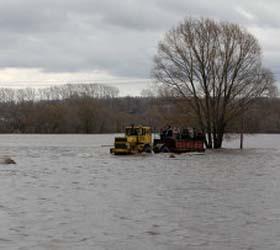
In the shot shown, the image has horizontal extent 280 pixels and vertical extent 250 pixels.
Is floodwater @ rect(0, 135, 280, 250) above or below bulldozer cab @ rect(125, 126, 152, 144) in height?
below

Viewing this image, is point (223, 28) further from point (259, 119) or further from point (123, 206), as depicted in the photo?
point (123, 206)

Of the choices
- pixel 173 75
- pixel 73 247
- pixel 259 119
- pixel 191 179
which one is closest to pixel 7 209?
pixel 73 247

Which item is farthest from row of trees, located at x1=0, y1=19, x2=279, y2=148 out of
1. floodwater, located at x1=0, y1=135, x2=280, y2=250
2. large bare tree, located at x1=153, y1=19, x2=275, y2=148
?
floodwater, located at x1=0, y1=135, x2=280, y2=250

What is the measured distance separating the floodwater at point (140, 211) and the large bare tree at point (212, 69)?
1335 inches

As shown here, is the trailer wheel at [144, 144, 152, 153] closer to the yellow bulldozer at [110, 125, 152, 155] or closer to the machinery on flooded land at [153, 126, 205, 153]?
the yellow bulldozer at [110, 125, 152, 155]

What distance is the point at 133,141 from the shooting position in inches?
2092

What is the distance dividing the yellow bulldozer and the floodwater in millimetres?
18449

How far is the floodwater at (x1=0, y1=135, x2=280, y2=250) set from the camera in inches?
565

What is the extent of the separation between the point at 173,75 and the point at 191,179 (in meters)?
37.0

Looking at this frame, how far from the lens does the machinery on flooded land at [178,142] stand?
5591 centimetres

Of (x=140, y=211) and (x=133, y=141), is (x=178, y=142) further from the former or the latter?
(x=140, y=211)

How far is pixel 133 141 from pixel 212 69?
59.4 feet

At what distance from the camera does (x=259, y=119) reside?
7544 centimetres

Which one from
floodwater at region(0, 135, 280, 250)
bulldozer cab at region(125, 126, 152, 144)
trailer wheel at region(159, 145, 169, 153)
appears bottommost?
floodwater at region(0, 135, 280, 250)
